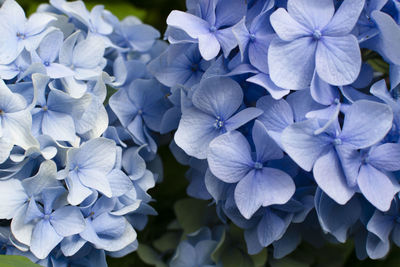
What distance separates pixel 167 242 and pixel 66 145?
224mm

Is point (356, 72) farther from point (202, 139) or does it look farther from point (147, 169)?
point (147, 169)

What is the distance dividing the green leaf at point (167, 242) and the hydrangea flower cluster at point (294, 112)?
15cm

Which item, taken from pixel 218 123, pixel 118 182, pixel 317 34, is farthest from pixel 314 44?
pixel 118 182

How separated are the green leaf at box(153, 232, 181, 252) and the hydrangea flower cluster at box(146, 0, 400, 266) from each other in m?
0.15

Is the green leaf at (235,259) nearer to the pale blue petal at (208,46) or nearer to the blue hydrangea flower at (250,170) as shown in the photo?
the blue hydrangea flower at (250,170)

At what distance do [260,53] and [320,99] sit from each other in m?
0.08

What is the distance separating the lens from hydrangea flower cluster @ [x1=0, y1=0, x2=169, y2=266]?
1.68ft

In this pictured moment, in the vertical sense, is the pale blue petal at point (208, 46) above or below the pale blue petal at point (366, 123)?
above

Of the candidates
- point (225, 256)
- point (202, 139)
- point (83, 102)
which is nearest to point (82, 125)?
point (83, 102)

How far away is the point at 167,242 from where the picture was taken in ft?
2.31

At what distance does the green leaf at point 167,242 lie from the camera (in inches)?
27.5

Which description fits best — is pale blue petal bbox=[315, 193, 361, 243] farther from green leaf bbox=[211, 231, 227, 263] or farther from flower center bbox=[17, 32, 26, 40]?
flower center bbox=[17, 32, 26, 40]

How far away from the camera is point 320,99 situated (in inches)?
19.8

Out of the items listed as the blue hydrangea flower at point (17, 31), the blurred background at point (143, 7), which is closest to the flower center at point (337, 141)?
the blue hydrangea flower at point (17, 31)
